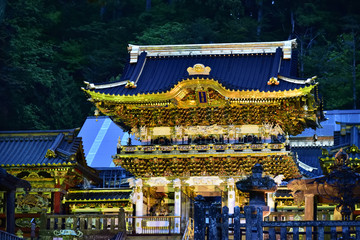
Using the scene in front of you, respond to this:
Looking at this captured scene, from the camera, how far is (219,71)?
114ft

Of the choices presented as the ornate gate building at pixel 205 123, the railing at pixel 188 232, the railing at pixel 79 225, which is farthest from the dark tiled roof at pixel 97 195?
the railing at pixel 188 232

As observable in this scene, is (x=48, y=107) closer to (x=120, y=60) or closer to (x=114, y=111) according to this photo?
(x=120, y=60)

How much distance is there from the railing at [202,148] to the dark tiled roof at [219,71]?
2.02 metres

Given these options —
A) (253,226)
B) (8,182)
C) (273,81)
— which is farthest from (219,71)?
(253,226)

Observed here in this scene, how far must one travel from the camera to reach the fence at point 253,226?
62.3ft

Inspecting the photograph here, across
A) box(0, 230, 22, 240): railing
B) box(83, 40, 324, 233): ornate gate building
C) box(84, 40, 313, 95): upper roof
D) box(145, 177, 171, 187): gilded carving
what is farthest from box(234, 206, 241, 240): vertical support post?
box(145, 177, 171, 187): gilded carving

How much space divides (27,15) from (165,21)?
8672 mm

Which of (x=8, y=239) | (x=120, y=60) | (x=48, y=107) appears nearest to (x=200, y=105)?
(x=8, y=239)

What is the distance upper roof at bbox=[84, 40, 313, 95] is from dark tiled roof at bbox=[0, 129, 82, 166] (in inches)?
116

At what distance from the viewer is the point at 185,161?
33438mm

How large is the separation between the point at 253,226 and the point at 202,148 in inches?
539

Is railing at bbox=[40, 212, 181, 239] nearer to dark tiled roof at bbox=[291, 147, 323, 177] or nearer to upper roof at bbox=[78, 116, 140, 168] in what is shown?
dark tiled roof at bbox=[291, 147, 323, 177]

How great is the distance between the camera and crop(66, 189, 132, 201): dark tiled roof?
113ft

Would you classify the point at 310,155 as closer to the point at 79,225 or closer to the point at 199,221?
the point at 79,225
